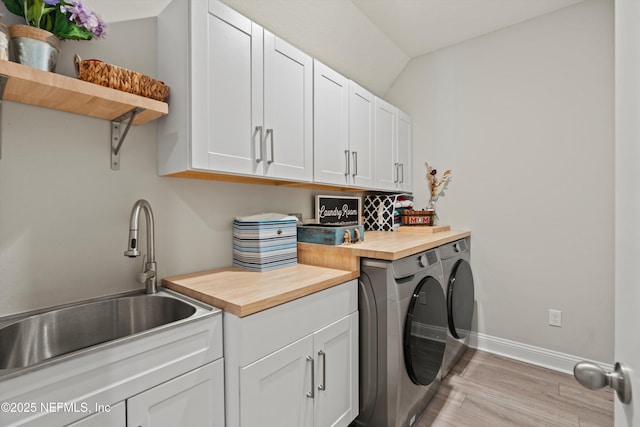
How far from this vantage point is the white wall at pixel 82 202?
111cm

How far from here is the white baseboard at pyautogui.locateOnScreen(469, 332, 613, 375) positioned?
2.28 metres

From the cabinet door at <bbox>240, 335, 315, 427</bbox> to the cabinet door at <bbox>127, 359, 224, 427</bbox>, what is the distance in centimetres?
9

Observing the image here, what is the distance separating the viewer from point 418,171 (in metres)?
3.05

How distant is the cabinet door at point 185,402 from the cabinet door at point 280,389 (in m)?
0.09

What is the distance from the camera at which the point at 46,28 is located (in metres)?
1.08

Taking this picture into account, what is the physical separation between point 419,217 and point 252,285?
1874mm

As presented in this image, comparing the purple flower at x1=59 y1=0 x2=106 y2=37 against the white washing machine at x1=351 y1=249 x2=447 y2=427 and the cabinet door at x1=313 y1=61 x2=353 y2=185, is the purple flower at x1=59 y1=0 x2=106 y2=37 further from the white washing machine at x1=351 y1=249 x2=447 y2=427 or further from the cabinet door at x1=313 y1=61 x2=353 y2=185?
the white washing machine at x1=351 y1=249 x2=447 y2=427

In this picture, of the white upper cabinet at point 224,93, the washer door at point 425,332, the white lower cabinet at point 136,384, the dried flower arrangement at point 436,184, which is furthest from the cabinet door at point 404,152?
the white lower cabinet at point 136,384

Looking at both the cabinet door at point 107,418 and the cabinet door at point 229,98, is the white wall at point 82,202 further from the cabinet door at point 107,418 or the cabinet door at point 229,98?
the cabinet door at point 107,418

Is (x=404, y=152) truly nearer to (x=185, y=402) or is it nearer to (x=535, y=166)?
(x=535, y=166)

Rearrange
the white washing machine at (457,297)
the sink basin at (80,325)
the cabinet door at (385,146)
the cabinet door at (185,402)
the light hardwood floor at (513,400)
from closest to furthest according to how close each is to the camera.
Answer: the cabinet door at (185,402)
the sink basin at (80,325)
the light hardwood floor at (513,400)
the white washing machine at (457,297)
the cabinet door at (385,146)

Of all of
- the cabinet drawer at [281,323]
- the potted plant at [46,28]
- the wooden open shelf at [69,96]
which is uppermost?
the potted plant at [46,28]

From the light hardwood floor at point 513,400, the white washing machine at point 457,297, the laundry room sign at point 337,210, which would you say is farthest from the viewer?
the laundry room sign at point 337,210

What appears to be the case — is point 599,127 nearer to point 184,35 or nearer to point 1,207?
point 184,35
